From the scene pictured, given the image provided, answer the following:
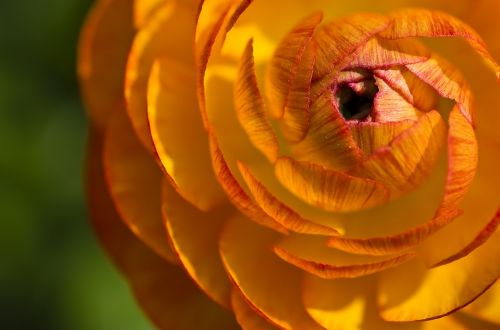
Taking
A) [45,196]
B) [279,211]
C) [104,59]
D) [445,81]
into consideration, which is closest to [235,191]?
[279,211]

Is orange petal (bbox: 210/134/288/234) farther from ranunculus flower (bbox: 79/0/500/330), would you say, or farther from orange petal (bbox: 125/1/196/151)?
orange petal (bbox: 125/1/196/151)

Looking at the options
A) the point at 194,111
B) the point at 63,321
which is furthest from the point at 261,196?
the point at 63,321

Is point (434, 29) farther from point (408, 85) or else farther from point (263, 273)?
point (263, 273)

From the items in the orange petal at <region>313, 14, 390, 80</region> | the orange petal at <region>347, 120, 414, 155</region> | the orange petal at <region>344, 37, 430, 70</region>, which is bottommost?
the orange petal at <region>347, 120, 414, 155</region>

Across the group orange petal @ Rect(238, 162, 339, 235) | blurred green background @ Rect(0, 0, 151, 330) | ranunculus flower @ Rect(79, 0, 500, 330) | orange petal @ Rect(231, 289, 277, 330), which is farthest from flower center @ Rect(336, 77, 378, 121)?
blurred green background @ Rect(0, 0, 151, 330)

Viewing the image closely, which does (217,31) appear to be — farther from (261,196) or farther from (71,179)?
(71,179)

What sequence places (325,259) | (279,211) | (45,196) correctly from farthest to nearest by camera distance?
1. (45,196)
2. (325,259)
3. (279,211)

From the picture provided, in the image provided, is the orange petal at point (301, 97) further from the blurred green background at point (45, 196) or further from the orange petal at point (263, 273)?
the blurred green background at point (45, 196)
